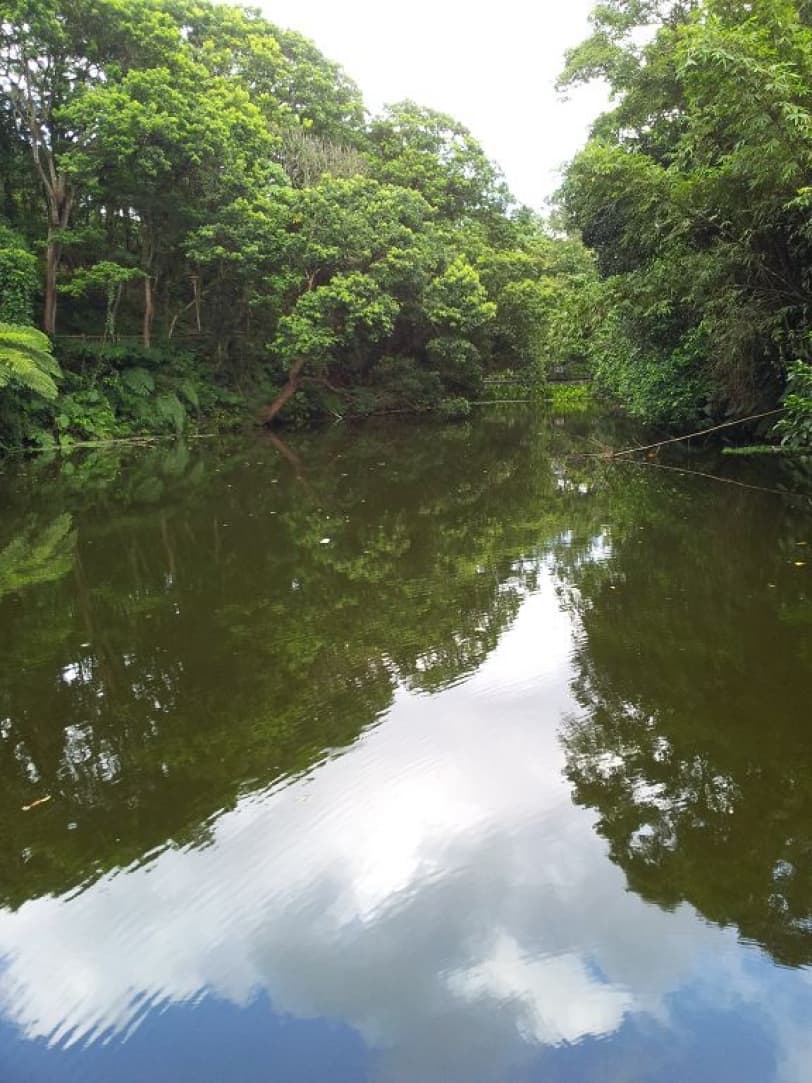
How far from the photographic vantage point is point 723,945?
221 centimetres

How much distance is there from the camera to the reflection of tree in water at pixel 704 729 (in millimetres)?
2457

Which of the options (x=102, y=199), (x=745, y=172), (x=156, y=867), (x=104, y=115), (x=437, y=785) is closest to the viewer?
(x=156, y=867)

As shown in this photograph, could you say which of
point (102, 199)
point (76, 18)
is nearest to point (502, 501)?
point (102, 199)

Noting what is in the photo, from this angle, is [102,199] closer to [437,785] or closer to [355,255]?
[355,255]

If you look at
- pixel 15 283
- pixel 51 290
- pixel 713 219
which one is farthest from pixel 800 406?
pixel 51 290

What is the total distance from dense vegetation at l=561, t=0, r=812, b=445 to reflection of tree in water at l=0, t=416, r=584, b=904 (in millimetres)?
3726

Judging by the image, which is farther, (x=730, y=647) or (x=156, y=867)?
(x=730, y=647)

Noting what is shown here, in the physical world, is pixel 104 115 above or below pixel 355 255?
above

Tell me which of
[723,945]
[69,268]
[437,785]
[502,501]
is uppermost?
[69,268]

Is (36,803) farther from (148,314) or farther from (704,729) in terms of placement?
(148,314)

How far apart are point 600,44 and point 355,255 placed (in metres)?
8.16

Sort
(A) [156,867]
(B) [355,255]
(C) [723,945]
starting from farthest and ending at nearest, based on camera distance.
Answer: (B) [355,255], (A) [156,867], (C) [723,945]

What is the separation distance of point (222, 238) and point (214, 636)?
52.1 feet

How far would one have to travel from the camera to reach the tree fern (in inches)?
495
